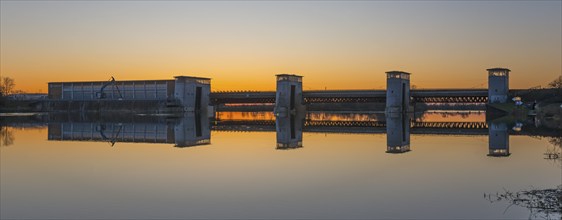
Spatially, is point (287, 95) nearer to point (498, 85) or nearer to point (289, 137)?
point (498, 85)

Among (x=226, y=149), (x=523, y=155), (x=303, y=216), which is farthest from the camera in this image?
(x=226, y=149)

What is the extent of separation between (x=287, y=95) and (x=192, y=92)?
1813 cm

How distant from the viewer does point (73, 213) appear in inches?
484

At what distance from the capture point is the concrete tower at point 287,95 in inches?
4055

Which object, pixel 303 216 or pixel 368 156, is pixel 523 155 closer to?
pixel 368 156

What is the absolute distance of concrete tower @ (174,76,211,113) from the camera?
104 m

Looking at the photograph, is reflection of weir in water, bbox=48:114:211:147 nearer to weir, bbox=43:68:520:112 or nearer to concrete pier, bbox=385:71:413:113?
concrete pier, bbox=385:71:413:113

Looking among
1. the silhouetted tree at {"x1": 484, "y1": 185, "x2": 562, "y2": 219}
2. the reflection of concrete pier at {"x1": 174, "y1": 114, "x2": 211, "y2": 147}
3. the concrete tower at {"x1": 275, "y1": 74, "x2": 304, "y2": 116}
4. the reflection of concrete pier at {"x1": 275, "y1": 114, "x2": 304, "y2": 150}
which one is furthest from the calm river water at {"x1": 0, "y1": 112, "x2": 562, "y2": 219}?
the concrete tower at {"x1": 275, "y1": 74, "x2": 304, "y2": 116}

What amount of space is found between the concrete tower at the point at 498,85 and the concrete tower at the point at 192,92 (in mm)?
52731

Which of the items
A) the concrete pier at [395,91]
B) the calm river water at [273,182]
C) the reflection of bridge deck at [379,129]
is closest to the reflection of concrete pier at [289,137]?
→ the reflection of bridge deck at [379,129]

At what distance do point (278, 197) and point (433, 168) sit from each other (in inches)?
312

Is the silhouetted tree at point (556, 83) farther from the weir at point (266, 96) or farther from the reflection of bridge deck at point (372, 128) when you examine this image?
the reflection of bridge deck at point (372, 128)

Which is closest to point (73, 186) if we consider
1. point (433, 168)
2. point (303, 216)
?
point (303, 216)

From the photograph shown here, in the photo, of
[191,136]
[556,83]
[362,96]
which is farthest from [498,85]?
[191,136]
